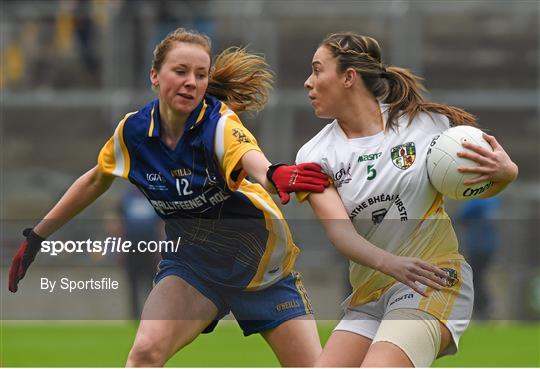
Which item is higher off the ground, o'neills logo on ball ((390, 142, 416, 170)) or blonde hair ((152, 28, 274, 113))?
blonde hair ((152, 28, 274, 113))

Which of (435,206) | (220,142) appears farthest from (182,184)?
(435,206)

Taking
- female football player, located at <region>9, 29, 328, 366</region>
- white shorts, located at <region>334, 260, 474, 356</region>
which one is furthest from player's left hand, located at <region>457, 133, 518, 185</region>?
female football player, located at <region>9, 29, 328, 366</region>

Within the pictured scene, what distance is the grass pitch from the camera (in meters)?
9.63

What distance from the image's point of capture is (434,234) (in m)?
4.99

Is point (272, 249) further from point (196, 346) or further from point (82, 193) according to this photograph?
point (196, 346)

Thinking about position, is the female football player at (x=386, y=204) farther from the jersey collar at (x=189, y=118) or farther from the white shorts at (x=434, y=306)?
the jersey collar at (x=189, y=118)

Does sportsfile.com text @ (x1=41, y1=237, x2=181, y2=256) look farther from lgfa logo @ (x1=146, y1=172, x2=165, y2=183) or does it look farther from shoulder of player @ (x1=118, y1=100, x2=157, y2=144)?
shoulder of player @ (x1=118, y1=100, x2=157, y2=144)

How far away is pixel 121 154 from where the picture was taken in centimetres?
553

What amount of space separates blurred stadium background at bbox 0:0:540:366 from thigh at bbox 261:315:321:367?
6.16 m

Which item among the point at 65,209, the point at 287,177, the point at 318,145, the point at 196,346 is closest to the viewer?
the point at 287,177

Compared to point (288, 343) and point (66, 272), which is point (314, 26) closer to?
point (66, 272)

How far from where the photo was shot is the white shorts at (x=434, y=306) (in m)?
4.84

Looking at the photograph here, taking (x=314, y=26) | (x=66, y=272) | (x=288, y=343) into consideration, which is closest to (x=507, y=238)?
(x=314, y=26)

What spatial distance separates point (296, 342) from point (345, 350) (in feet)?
2.04
